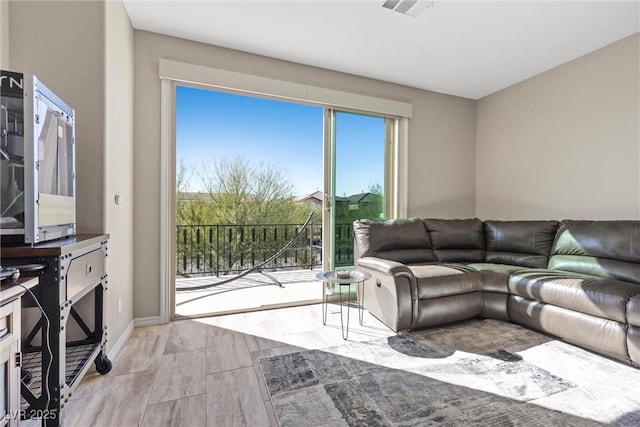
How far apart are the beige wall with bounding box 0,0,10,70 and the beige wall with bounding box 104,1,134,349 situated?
50 cm

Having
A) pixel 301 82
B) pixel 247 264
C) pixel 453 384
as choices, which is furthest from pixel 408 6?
pixel 247 264

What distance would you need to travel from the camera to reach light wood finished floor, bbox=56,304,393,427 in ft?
4.79

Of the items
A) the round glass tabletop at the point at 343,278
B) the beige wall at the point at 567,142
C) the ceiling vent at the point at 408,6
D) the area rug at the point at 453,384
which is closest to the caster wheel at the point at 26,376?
the area rug at the point at 453,384

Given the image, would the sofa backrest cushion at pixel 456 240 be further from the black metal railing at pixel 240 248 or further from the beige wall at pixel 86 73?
the beige wall at pixel 86 73

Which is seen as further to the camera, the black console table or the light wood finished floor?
the light wood finished floor

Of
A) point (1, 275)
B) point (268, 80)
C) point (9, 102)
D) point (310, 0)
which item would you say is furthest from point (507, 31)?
point (1, 275)

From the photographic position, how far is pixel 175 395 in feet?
5.32

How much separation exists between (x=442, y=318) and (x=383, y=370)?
3.04 feet

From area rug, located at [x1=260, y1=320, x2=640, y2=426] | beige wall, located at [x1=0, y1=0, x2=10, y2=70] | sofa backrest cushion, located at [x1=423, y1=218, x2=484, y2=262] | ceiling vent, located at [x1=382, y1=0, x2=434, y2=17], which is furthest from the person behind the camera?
sofa backrest cushion, located at [x1=423, y1=218, x2=484, y2=262]

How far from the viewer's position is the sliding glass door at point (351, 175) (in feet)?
11.0

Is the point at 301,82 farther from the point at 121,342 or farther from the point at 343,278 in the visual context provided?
the point at 121,342

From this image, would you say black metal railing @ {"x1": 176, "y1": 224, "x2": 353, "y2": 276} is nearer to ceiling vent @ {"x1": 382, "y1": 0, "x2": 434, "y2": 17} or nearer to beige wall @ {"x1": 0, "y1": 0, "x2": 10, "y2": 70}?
beige wall @ {"x1": 0, "y1": 0, "x2": 10, "y2": 70}

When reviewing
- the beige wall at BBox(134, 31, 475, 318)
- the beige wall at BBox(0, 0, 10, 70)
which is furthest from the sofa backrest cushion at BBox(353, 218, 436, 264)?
the beige wall at BBox(0, 0, 10, 70)

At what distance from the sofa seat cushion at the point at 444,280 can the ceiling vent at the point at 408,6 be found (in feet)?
7.00
